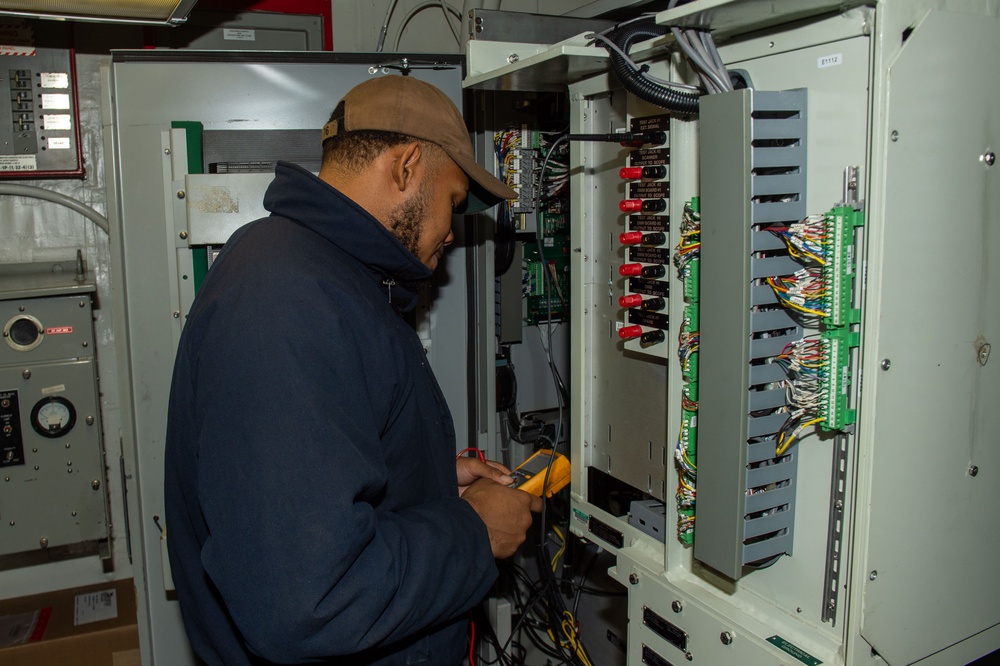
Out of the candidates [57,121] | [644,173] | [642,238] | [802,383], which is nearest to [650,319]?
[642,238]

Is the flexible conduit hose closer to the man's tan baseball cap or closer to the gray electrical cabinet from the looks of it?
the man's tan baseball cap

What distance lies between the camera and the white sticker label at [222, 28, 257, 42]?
2.61 m

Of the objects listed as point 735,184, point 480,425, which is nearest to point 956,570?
point 735,184

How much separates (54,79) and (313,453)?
2.26 metres

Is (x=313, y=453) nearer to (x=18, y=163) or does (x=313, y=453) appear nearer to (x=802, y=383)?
(x=802, y=383)

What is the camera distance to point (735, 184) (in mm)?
1100

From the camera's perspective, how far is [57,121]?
259 cm

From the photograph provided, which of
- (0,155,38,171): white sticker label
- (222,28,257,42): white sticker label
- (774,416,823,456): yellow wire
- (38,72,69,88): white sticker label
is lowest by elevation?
(774,416,823,456): yellow wire

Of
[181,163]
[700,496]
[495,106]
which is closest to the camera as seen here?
[700,496]

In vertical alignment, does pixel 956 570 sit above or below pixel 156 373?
below

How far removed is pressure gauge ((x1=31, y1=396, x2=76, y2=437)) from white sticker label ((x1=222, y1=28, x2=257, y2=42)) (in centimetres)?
138

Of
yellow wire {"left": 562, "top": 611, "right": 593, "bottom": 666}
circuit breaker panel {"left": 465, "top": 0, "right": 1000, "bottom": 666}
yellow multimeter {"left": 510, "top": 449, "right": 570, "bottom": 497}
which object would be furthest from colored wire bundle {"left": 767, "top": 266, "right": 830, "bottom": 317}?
yellow wire {"left": 562, "top": 611, "right": 593, "bottom": 666}

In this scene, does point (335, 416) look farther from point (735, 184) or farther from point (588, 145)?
point (588, 145)

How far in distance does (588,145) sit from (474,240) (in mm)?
602
